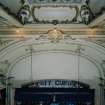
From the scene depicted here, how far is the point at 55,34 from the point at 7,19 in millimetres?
1650

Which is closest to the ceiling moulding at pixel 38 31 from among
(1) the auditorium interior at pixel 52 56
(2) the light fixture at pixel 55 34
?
(1) the auditorium interior at pixel 52 56

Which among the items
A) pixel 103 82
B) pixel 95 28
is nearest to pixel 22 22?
pixel 95 28

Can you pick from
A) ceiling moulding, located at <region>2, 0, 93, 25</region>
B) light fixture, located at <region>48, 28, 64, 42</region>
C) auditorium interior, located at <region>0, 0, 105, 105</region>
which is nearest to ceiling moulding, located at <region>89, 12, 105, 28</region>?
auditorium interior, located at <region>0, 0, 105, 105</region>

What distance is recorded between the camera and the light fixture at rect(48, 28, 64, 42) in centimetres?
987

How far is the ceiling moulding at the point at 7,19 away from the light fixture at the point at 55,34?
985 millimetres

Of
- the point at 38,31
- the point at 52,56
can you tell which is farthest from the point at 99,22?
the point at 52,56

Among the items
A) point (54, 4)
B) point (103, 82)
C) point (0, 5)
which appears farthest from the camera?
point (103, 82)

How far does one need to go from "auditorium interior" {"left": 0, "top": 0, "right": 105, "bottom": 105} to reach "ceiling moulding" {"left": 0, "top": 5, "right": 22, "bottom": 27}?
1.0 inches

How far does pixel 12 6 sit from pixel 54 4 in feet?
3.62

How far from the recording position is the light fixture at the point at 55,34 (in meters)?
9.87

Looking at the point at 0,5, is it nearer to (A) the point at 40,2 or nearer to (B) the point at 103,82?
(A) the point at 40,2

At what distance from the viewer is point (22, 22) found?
9.44m

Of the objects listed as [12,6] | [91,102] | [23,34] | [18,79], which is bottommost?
[91,102]

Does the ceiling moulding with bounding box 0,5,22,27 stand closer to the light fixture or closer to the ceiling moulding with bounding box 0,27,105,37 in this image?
the ceiling moulding with bounding box 0,27,105,37
